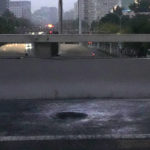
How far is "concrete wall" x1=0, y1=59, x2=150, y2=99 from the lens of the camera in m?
10.2

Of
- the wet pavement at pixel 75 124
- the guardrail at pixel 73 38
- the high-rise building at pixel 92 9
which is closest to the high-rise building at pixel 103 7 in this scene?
the high-rise building at pixel 92 9

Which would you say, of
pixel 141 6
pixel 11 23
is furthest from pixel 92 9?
pixel 141 6

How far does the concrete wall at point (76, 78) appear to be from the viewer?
10172 mm

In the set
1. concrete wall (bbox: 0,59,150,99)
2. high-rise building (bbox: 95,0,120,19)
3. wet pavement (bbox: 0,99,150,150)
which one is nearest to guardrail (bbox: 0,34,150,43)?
concrete wall (bbox: 0,59,150,99)

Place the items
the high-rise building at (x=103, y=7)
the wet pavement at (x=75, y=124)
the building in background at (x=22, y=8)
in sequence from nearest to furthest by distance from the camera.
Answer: the wet pavement at (x=75, y=124) → the building in background at (x=22, y=8) → the high-rise building at (x=103, y=7)

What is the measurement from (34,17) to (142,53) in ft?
40.9

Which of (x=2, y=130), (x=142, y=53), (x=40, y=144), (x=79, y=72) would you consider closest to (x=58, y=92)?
(x=79, y=72)

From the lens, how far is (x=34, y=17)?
1790 inches

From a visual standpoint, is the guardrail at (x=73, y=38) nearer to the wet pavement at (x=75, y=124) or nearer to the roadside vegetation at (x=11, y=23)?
the wet pavement at (x=75, y=124)

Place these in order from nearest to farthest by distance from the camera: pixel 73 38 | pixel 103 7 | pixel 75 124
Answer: pixel 75 124 < pixel 73 38 < pixel 103 7

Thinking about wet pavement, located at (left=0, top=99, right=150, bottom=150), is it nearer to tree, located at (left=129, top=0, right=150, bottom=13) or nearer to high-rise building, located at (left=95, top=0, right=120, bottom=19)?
high-rise building, located at (left=95, top=0, right=120, bottom=19)

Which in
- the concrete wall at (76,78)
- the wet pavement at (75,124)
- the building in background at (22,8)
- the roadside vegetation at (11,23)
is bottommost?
the wet pavement at (75,124)

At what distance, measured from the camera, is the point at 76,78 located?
1026 cm

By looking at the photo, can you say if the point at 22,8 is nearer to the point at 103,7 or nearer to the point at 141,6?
the point at 103,7
